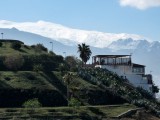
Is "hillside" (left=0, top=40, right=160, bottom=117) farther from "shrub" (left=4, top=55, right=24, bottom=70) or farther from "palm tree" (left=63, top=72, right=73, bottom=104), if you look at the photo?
"palm tree" (left=63, top=72, right=73, bottom=104)

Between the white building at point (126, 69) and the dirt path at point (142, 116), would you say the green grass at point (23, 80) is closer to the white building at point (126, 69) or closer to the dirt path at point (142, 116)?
the dirt path at point (142, 116)

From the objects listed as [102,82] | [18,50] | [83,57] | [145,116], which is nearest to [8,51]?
[18,50]

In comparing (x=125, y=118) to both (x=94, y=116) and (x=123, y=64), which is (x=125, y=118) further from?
(x=123, y=64)

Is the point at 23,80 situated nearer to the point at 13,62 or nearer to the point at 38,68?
the point at 38,68

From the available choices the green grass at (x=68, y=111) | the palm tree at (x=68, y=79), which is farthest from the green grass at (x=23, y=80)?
the green grass at (x=68, y=111)

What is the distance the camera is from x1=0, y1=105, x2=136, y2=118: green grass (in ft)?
358

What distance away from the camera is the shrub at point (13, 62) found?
5689 inches

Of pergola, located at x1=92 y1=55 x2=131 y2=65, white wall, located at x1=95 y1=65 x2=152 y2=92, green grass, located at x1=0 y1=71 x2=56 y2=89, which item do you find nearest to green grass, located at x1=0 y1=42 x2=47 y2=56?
green grass, located at x1=0 y1=71 x2=56 y2=89

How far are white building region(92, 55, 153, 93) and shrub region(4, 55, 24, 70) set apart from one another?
1355 inches

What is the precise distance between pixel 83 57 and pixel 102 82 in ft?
74.0

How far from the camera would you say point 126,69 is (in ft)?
579

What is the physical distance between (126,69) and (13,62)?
45549 millimetres

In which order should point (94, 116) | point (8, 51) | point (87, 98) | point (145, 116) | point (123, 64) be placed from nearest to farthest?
point (94, 116) < point (145, 116) < point (87, 98) < point (8, 51) < point (123, 64)

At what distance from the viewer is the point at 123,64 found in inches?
6959
